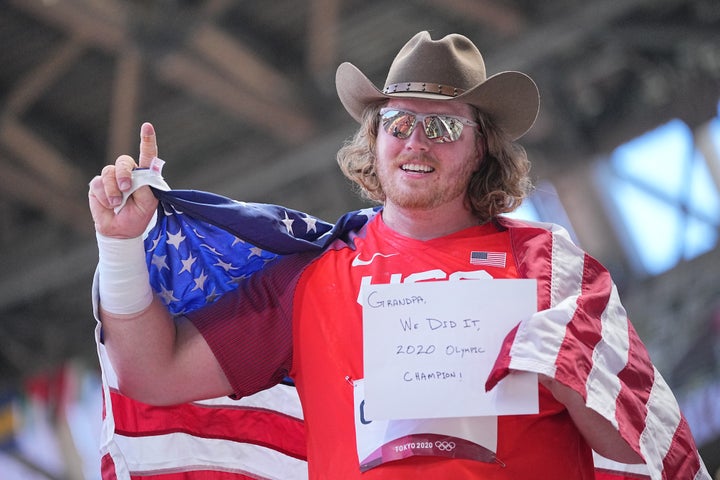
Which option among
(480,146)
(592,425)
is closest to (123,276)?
(480,146)

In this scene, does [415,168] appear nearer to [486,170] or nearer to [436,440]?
[486,170]

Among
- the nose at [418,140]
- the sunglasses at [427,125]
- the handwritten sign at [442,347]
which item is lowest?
the handwritten sign at [442,347]

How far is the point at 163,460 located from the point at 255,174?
13.9ft

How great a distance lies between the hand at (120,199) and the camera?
2.06 meters

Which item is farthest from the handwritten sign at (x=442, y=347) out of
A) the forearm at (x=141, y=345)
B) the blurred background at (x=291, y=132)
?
the blurred background at (x=291, y=132)

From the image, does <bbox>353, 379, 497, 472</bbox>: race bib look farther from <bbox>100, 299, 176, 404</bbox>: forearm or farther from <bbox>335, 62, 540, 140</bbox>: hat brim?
<bbox>335, 62, 540, 140</bbox>: hat brim

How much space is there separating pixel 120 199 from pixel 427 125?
641 mm

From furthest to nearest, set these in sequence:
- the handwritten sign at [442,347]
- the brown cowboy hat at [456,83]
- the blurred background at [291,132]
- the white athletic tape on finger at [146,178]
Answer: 1. the blurred background at [291,132]
2. the brown cowboy hat at [456,83]
3. the white athletic tape on finger at [146,178]
4. the handwritten sign at [442,347]

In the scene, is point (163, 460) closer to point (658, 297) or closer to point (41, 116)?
point (41, 116)

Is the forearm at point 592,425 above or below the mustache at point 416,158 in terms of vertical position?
below

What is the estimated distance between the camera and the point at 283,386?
97.7 inches

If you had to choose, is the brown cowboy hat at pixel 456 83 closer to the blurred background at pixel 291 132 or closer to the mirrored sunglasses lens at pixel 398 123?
the mirrored sunglasses lens at pixel 398 123

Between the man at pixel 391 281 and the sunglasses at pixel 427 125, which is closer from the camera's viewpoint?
the man at pixel 391 281

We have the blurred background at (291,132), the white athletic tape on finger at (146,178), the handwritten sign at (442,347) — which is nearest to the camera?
the handwritten sign at (442,347)
